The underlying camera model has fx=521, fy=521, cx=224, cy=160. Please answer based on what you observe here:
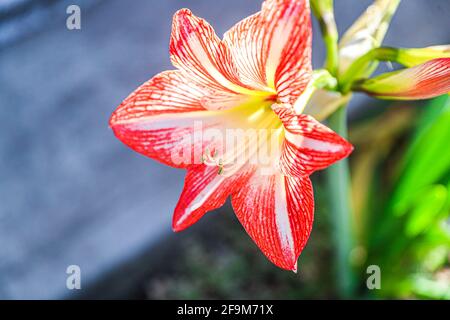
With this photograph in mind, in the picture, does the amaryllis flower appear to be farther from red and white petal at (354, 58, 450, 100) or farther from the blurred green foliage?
the blurred green foliage

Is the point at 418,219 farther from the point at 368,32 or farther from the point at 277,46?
the point at 277,46

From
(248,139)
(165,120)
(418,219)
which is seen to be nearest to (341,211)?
(418,219)

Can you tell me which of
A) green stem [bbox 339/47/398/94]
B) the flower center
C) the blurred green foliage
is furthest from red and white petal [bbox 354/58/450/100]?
the blurred green foliage

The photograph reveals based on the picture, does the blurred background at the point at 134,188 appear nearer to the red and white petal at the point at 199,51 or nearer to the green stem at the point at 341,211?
the green stem at the point at 341,211

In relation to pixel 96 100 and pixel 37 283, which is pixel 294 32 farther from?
pixel 37 283

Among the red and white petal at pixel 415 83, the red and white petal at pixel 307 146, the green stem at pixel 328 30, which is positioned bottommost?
the red and white petal at pixel 307 146

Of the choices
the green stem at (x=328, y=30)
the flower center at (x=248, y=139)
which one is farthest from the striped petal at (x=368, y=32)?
the flower center at (x=248, y=139)

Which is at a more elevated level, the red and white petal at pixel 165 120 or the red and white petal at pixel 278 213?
the red and white petal at pixel 165 120
